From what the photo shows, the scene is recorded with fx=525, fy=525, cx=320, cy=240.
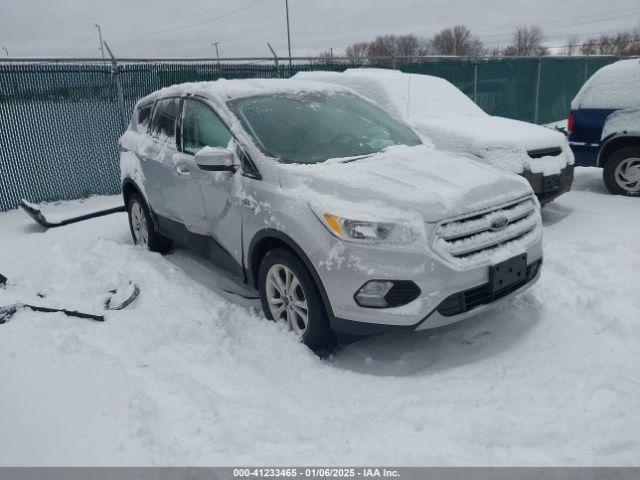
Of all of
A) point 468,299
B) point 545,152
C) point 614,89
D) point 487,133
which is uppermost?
point 614,89

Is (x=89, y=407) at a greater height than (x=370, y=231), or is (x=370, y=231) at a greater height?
(x=370, y=231)

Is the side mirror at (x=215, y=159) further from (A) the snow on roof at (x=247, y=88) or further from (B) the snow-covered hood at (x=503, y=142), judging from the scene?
(B) the snow-covered hood at (x=503, y=142)

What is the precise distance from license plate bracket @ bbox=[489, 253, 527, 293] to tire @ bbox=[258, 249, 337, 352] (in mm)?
1065

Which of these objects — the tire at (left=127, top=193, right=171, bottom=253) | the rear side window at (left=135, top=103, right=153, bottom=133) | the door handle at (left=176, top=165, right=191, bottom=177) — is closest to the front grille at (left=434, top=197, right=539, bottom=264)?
the door handle at (left=176, top=165, right=191, bottom=177)

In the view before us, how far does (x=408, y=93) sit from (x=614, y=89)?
283 centimetres

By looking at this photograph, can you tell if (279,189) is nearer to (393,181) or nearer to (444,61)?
(393,181)

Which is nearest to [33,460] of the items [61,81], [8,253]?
[8,253]

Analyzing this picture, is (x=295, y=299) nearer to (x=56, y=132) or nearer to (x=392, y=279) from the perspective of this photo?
(x=392, y=279)

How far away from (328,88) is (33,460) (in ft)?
12.0

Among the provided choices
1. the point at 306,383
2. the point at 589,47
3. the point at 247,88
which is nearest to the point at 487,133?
the point at 247,88

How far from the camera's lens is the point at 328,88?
478 centimetres

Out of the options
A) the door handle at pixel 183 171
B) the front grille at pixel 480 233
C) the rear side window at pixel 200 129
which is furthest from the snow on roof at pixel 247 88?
the front grille at pixel 480 233

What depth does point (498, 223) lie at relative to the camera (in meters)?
3.30

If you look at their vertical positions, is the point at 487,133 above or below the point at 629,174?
above
